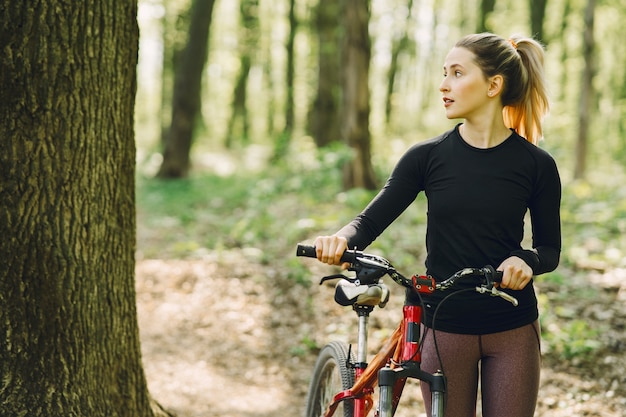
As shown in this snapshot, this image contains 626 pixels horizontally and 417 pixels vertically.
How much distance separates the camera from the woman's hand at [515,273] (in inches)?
95.1

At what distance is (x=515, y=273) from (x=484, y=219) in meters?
0.30

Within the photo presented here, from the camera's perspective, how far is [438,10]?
35.1 metres

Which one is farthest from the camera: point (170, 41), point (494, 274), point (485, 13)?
point (170, 41)

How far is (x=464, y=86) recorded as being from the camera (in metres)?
2.71

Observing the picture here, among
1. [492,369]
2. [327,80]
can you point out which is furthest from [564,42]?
[492,369]

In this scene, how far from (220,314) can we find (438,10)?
31.3 metres

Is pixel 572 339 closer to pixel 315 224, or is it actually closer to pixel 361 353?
pixel 361 353

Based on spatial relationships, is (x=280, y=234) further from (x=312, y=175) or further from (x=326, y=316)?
(x=312, y=175)

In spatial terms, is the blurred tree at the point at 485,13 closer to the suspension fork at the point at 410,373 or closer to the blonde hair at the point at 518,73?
the blonde hair at the point at 518,73

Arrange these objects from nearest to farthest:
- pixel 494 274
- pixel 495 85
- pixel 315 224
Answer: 1. pixel 494 274
2. pixel 495 85
3. pixel 315 224

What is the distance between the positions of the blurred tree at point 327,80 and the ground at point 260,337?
7610mm

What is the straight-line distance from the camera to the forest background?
6715 mm

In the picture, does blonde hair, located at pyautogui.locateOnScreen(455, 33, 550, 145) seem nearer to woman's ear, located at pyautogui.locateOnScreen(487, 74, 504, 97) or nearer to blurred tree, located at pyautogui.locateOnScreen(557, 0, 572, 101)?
woman's ear, located at pyautogui.locateOnScreen(487, 74, 504, 97)

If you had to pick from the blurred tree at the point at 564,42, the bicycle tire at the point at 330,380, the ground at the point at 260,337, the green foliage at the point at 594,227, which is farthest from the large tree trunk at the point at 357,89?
the blurred tree at the point at 564,42
